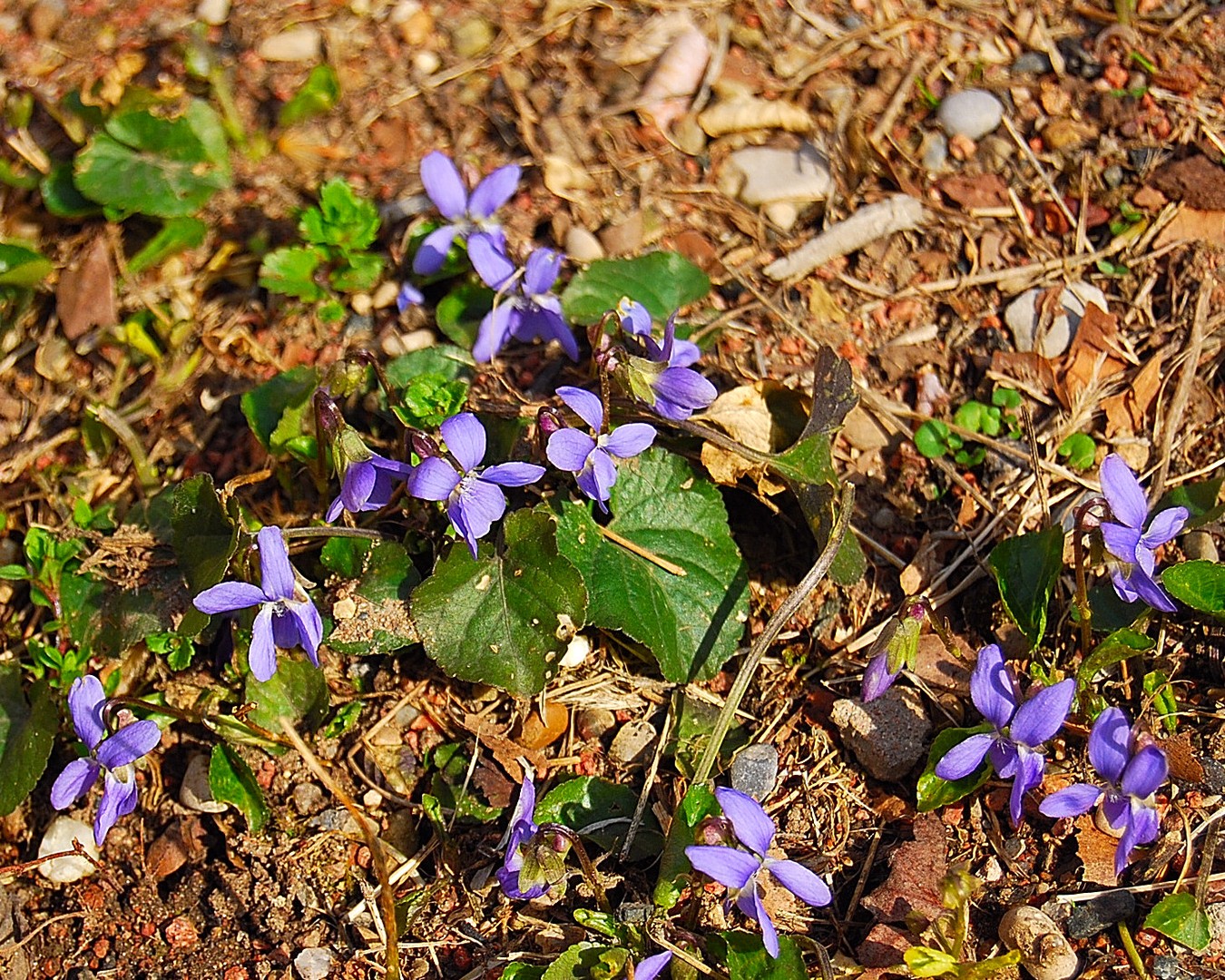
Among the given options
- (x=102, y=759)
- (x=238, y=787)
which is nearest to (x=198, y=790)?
(x=238, y=787)

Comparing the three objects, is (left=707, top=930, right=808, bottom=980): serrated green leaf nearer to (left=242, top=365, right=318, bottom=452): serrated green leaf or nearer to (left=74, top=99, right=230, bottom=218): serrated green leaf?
(left=242, top=365, right=318, bottom=452): serrated green leaf

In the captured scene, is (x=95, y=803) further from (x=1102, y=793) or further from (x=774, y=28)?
(x=774, y=28)

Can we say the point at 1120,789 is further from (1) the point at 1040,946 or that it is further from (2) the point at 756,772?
(2) the point at 756,772

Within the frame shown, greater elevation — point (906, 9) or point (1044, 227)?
point (906, 9)

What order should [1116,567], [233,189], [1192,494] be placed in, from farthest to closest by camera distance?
1. [233,189]
2. [1192,494]
3. [1116,567]

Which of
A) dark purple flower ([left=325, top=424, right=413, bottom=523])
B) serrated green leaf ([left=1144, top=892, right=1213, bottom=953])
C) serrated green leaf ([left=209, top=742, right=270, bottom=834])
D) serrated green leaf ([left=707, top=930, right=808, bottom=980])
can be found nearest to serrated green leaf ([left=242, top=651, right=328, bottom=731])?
serrated green leaf ([left=209, top=742, right=270, bottom=834])

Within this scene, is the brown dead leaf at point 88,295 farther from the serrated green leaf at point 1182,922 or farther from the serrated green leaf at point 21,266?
the serrated green leaf at point 1182,922

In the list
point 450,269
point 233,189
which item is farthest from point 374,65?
point 450,269
